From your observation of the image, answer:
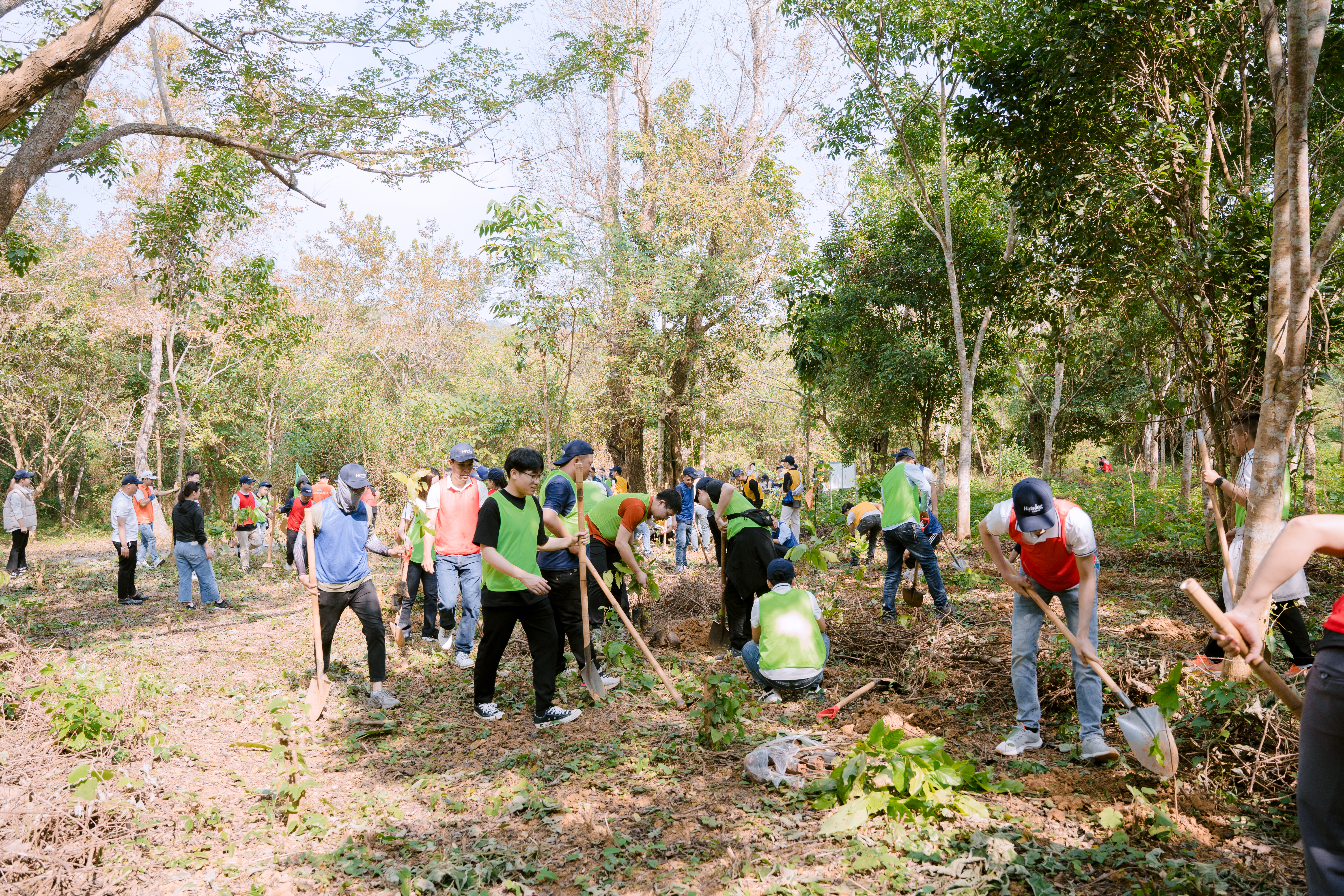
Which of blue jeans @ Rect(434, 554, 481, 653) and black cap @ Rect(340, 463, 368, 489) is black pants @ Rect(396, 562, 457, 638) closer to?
blue jeans @ Rect(434, 554, 481, 653)

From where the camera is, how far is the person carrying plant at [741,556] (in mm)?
6406

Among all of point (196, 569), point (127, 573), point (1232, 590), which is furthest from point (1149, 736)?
point (127, 573)

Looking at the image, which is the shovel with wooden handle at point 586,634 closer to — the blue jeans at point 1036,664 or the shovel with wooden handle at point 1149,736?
the blue jeans at point 1036,664

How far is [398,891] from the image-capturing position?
3318mm

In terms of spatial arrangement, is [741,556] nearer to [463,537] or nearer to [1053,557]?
[463,537]

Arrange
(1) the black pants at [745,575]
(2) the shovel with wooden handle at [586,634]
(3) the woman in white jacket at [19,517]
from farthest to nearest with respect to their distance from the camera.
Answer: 1. (3) the woman in white jacket at [19,517]
2. (1) the black pants at [745,575]
3. (2) the shovel with wooden handle at [586,634]

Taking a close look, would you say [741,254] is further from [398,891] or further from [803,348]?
[398,891]

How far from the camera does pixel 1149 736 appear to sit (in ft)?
11.7

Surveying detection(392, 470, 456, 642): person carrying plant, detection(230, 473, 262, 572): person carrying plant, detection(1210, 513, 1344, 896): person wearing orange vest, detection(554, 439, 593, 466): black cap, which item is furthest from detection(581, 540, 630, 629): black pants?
detection(230, 473, 262, 572): person carrying plant

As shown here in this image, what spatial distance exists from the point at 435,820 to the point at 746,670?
9.95 feet

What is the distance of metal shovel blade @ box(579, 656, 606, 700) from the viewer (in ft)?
18.8

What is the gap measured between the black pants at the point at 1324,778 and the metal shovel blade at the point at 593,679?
441 cm

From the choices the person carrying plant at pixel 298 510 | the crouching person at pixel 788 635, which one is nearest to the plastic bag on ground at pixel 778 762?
the crouching person at pixel 788 635

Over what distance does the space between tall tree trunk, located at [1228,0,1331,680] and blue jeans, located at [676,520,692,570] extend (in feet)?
27.1
